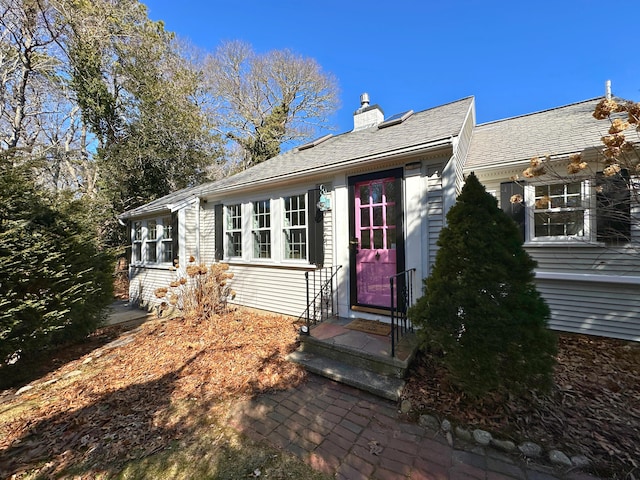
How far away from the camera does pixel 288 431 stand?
270 cm

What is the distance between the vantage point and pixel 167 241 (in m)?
8.20

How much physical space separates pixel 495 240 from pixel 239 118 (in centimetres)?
1861

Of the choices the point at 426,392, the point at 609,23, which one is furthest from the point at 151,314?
the point at 609,23

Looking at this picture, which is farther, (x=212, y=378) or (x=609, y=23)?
(x=609, y=23)

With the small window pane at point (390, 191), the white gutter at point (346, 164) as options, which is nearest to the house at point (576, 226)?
the white gutter at point (346, 164)

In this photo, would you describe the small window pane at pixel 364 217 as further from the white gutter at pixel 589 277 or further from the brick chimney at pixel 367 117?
the brick chimney at pixel 367 117

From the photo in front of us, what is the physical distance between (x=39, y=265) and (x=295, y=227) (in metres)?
4.18

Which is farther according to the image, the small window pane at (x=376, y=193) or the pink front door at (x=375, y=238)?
the small window pane at (x=376, y=193)

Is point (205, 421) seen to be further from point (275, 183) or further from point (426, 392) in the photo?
point (275, 183)

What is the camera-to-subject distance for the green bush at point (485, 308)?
255 centimetres

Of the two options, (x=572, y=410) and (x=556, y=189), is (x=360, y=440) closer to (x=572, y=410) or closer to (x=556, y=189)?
(x=572, y=410)

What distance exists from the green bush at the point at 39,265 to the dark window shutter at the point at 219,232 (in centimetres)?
265

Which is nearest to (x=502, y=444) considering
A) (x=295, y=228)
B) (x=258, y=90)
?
(x=295, y=228)

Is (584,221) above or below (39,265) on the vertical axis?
above
